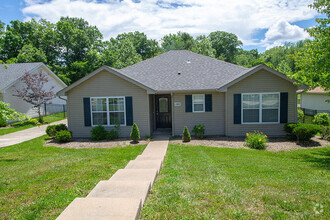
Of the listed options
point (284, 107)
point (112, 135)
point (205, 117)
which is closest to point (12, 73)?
point (112, 135)

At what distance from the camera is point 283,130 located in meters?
12.3

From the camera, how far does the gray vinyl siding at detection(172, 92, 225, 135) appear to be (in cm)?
1299

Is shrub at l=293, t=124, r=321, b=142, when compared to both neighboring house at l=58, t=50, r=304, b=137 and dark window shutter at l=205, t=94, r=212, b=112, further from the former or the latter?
dark window shutter at l=205, t=94, r=212, b=112

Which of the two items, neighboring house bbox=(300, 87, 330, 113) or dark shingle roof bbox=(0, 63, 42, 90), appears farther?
neighboring house bbox=(300, 87, 330, 113)

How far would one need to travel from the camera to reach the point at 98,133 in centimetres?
1230

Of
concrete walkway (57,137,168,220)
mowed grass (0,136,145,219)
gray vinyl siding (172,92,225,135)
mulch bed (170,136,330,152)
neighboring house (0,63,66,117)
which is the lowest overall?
mulch bed (170,136,330,152)

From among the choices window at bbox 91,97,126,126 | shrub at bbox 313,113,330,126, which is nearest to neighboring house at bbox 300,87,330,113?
shrub at bbox 313,113,330,126

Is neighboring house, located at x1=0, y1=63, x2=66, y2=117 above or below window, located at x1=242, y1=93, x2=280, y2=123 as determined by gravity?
above

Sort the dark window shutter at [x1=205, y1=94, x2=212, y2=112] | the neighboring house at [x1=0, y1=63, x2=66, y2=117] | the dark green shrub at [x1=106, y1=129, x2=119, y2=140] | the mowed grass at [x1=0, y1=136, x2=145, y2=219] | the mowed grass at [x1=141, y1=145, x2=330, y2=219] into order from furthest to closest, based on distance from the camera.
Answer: the neighboring house at [x1=0, y1=63, x2=66, y2=117] → the dark window shutter at [x1=205, y1=94, x2=212, y2=112] → the dark green shrub at [x1=106, y1=129, x2=119, y2=140] → the mowed grass at [x1=0, y1=136, x2=145, y2=219] → the mowed grass at [x1=141, y1=145, x2=330, y2=219]

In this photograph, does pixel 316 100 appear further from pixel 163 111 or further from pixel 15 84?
pixel 15 84

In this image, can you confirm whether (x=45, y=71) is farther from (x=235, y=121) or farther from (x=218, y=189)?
(x=218, y=189)

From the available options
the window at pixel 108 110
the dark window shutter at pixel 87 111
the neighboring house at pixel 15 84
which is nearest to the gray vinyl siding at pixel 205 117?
the window at pixel 108 110

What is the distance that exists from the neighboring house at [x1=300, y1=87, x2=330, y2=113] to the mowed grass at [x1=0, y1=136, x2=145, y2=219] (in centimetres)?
2207

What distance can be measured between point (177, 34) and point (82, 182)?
61.8 m
